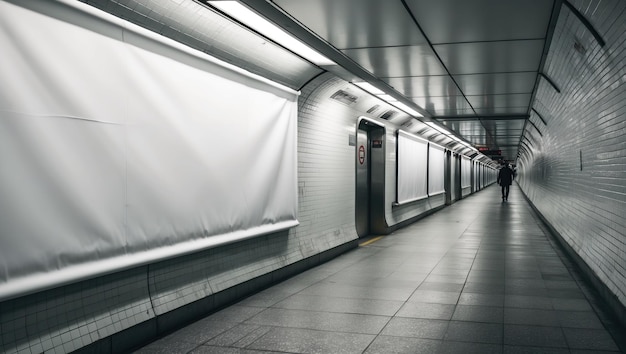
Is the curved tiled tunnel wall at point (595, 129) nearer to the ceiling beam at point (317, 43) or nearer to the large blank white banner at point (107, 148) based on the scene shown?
the ceiling beam at point (317, 43)

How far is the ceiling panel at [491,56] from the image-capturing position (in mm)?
6090

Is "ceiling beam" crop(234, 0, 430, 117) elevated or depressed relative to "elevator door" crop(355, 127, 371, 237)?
elevated

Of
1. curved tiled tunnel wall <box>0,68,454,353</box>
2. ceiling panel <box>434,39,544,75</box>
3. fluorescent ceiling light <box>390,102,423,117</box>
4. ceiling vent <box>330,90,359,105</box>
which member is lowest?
curved tiled tunnel wall <box>0,68,454,353</box>

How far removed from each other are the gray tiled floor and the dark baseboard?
0.10m

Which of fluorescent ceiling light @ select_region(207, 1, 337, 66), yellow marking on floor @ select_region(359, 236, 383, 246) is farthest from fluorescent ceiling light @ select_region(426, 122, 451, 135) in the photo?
fluorescent ceiling light @ select_region(207, 1, 337, 66)

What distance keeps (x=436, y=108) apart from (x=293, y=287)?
6.91 metres

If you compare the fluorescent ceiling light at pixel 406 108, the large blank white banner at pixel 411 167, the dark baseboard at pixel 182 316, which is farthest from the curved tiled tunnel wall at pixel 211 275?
the large blank white banner at pixel 411 167

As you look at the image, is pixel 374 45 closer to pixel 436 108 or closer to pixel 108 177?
pixel 108 177

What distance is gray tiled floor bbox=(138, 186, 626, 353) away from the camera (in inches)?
159

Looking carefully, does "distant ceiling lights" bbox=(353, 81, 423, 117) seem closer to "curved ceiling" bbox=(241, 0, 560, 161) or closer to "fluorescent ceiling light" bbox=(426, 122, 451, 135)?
"curved ceiling" bbox=(241, 0, 560, 161)

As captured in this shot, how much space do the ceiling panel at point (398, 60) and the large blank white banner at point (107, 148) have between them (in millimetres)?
1681

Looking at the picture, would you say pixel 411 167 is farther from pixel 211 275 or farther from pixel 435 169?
pixel 211 275

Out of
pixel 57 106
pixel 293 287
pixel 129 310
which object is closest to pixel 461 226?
pixel 293 287

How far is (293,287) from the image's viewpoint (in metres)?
6.23
